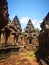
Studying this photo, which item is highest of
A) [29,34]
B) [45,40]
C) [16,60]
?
[29,34]

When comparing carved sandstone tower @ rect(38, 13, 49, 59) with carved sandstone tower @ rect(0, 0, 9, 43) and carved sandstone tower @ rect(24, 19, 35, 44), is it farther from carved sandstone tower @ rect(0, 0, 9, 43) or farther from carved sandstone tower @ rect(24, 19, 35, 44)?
carved sandstone tower @ rect(24, 19, 35, 44)

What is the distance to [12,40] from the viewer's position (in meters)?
17.6

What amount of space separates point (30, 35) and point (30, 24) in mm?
4151

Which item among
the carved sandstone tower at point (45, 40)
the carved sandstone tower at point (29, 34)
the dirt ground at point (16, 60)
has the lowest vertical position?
the dirt ground at point (16, 60)

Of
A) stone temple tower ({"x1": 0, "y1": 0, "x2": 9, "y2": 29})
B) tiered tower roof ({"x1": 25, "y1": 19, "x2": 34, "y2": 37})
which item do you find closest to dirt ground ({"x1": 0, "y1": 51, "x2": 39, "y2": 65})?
stone temple tower ({"x1": 0, "y1": 0, "x2": 9, "y2": 29})

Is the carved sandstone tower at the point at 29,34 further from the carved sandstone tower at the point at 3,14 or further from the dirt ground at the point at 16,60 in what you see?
the dirt ground at the point at 16,60

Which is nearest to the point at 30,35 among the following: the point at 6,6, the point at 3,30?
the point at 6,6

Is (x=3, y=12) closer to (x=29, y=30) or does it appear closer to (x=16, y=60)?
(x=16, y=60)

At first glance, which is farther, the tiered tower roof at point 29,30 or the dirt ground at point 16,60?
the tiered tower roof at point 29,30

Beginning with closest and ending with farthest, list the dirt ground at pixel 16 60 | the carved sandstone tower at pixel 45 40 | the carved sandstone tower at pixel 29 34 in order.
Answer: the carved sandstone tower at pixel 45 40 < the dirt ground at pixel 16 60 < the carved sandstone tower at pixel 29 34

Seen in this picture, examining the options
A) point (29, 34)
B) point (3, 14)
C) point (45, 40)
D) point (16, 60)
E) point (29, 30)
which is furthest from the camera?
point (29, 30)

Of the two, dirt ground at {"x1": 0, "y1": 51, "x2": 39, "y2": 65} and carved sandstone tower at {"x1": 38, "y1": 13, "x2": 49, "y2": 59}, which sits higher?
carved sandstone tower at {"x1": 38, "y1": 13, "x2": 49, "y2": 59}

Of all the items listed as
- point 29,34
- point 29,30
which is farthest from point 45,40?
point 29,30

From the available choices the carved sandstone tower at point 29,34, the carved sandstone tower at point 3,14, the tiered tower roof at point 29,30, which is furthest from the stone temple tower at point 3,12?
the tiered tower roof at point 29,30
